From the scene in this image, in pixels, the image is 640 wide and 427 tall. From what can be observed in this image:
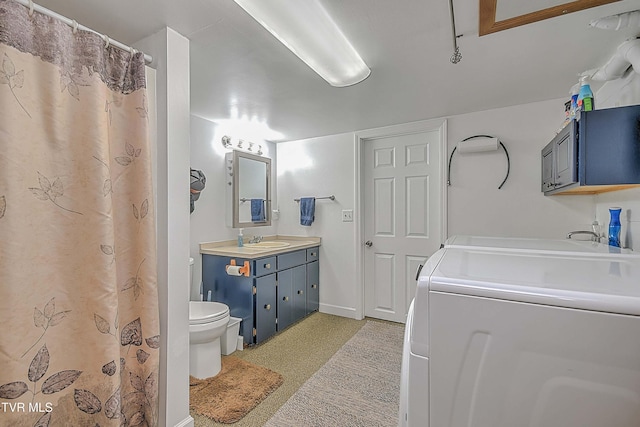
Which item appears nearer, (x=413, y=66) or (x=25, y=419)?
(x=25, y=419)

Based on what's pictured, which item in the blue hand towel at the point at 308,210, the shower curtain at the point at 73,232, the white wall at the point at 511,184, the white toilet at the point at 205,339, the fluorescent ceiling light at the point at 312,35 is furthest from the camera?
the blue hand towel at the point at 308,210

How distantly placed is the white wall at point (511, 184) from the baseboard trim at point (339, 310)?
1.39m

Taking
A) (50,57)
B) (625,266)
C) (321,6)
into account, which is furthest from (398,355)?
(50,57)

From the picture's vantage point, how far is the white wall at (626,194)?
→ 1.59 m

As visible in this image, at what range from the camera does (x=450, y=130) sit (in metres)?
2.80

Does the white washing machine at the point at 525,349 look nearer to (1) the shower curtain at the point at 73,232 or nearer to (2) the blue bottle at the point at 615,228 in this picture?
(2) the blue bottle at the point at 615,228

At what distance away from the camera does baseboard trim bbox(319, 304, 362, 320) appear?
10.8 ft

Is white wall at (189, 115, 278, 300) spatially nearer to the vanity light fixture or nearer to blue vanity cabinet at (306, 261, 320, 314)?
the vanity light fixture

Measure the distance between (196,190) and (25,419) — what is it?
1817 millimetres

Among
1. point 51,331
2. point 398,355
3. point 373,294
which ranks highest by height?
point 51,331

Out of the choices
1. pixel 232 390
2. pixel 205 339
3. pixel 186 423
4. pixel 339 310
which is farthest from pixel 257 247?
pixel 186 423

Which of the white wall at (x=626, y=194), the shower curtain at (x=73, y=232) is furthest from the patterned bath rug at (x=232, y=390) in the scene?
the white wall at (x=626, y=194)

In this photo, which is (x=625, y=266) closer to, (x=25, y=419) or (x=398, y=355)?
(x=398, y=355)

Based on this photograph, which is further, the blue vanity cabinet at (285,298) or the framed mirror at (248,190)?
the framed mirror at (248,190)
